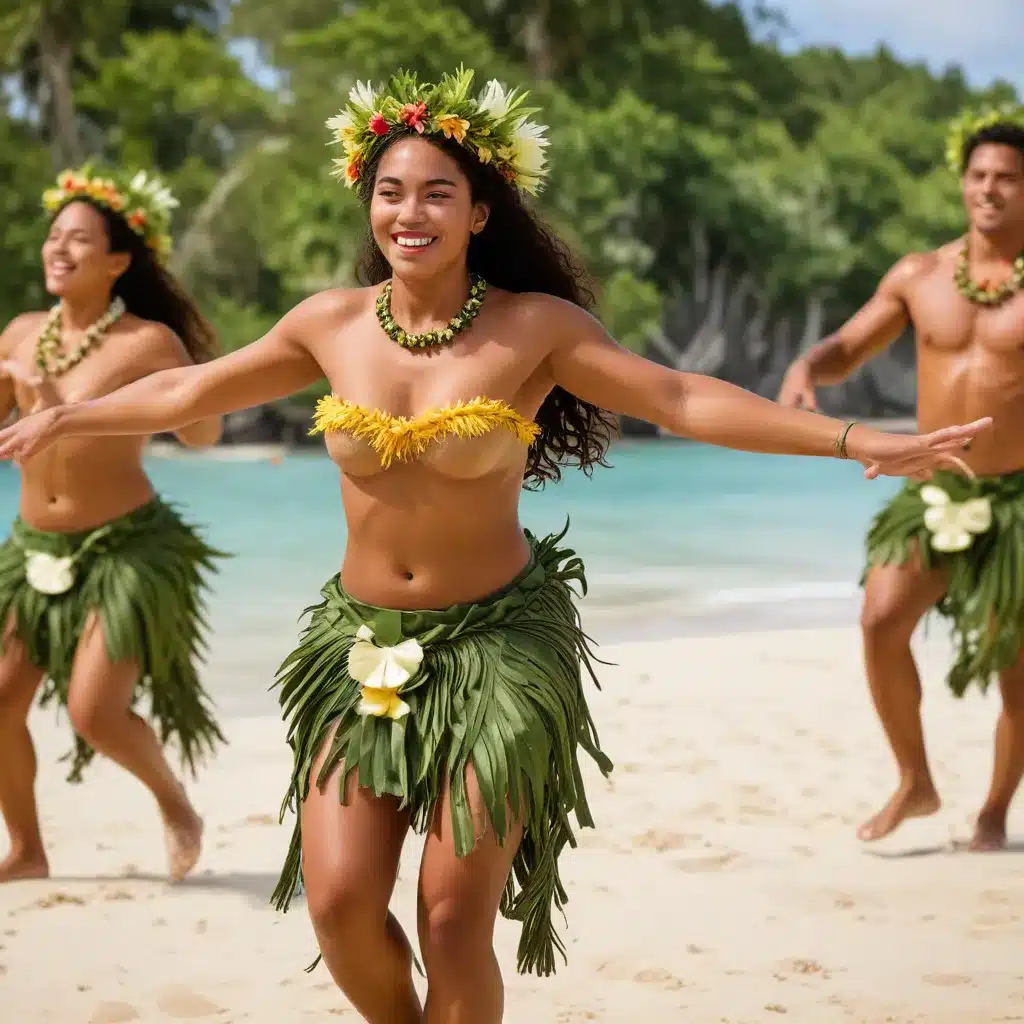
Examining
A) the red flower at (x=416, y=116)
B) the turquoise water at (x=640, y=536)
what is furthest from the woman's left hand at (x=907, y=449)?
the turquoise water at (x=640, y=536)

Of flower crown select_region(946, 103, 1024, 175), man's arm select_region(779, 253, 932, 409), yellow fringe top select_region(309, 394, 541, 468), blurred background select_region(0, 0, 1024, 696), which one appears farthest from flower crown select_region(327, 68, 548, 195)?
blurred background select_region(0, 0, 1024, 696)

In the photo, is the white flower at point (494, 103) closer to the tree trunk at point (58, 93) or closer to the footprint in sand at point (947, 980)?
the footprint in sand at point (947, 980)

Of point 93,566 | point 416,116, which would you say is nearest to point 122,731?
point 93,566

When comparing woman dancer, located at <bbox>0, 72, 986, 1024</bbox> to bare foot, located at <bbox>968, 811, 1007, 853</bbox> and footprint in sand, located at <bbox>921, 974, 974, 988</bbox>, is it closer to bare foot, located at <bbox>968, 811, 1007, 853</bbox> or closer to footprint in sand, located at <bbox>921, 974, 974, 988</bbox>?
footprint in sand, located at <bbox>921, 974, 974, 988</bbox>

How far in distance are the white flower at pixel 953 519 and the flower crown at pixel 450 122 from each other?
1750 mm

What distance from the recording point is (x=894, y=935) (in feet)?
11.1

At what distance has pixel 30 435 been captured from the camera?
2471mm

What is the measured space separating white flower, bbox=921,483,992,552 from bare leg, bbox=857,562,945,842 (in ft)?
0.33

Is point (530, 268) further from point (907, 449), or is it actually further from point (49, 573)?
point (49, 573)

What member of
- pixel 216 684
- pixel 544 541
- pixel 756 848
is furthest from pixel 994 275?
pixel 216 684

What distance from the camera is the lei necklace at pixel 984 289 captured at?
3943 millimetres

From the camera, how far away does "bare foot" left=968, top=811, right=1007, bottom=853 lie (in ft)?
13.2

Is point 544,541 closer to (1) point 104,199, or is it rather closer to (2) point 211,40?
(1) point 104,199

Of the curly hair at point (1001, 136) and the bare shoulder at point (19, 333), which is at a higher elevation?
the curly hair at point (1001, 136)
